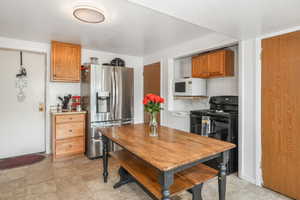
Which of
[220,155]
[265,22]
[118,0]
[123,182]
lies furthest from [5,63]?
[265,22]


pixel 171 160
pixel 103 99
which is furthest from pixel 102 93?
pixel 171 160

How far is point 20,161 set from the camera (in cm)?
312

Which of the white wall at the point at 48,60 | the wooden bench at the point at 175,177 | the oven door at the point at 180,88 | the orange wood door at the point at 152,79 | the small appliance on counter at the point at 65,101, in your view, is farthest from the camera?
the orange wood door at the point at 152,79

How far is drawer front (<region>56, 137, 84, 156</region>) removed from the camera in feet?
10.3

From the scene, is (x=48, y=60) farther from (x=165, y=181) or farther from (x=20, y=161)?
(x=165, y=181)

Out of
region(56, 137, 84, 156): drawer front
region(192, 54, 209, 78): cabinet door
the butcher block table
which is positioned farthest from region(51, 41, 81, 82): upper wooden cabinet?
region(192, 54, 209, 78): cabinet door

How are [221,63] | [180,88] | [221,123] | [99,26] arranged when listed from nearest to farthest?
[99,26], [221,123], [221,63], [180,88]

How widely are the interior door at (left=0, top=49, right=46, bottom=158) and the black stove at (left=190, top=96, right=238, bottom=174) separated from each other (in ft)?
10.7

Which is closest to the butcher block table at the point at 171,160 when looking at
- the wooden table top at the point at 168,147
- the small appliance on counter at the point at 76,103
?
the wooden table top at the point at 168,147

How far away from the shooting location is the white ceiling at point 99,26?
2.00m

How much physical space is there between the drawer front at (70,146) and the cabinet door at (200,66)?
2.69 m

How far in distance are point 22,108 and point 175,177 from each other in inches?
135

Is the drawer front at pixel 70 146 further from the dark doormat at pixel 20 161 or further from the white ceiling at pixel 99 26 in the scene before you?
the white ceiling at pixel 99 26

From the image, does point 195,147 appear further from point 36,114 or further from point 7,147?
point 7,147
